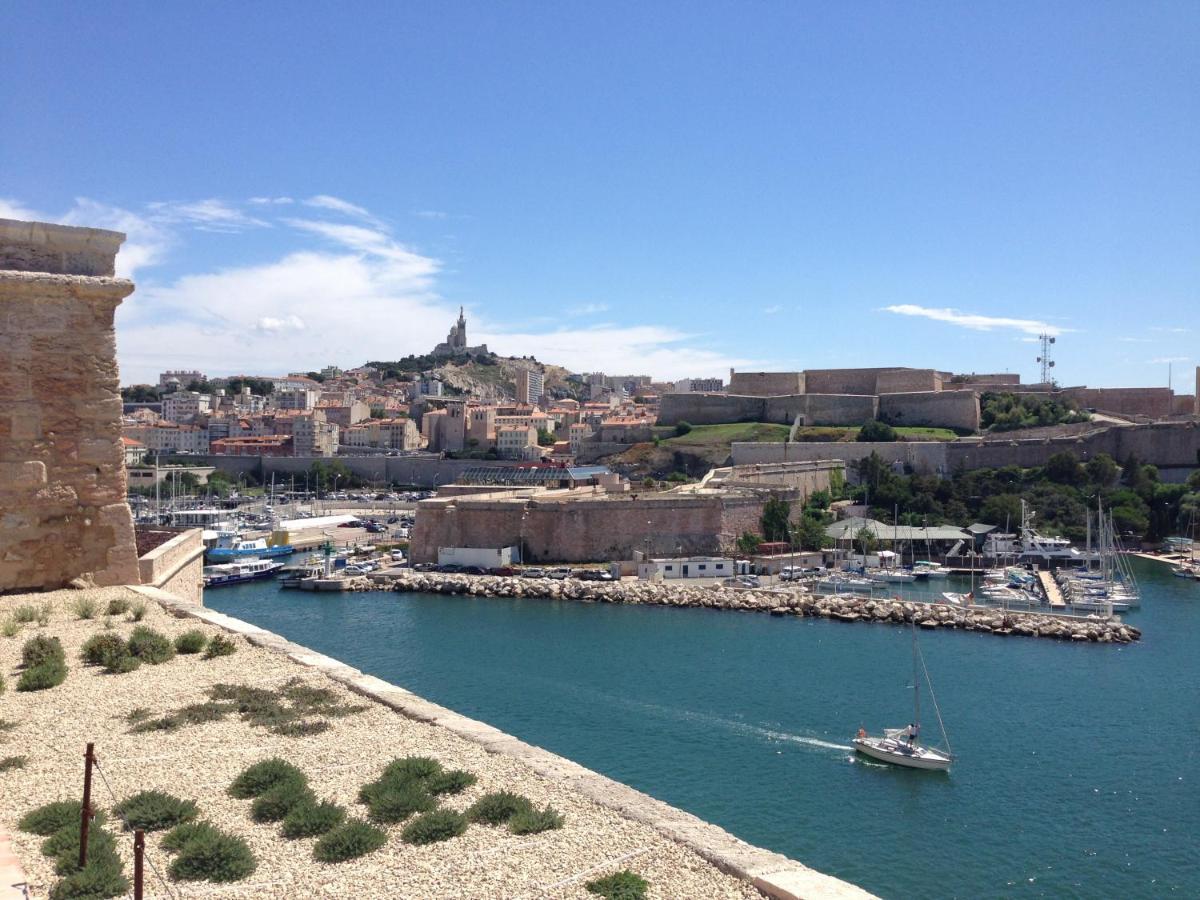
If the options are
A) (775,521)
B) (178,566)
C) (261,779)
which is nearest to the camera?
(261,779)

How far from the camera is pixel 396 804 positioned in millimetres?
2984

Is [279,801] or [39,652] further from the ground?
[39,652]

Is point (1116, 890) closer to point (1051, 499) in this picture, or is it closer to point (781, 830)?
point (781, 830)

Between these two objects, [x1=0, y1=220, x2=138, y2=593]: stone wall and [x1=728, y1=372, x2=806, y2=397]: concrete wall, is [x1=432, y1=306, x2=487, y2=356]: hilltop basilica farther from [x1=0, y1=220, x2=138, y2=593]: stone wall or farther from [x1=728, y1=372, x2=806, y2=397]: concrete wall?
[x1=0, y1=220, x2=138, y2=593]: stone wall

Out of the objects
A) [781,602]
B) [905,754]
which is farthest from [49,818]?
[781,602]

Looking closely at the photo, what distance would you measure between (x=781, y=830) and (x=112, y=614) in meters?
6.47

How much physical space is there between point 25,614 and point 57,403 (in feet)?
3.77

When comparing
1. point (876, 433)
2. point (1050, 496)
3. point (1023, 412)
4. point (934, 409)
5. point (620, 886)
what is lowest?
point (1050, 496)

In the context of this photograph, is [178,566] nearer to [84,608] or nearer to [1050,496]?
[84,608]

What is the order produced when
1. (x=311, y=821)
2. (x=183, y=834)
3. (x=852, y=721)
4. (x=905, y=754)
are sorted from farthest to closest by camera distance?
(x=852, y=721), (x=905, y=754), (x=311, y=821), (x=183, y=834)

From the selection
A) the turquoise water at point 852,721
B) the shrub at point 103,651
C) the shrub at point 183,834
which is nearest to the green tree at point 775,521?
the turquoise water at point 852,721

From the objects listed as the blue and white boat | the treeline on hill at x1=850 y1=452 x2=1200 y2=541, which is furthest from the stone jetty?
the treeline on hill at x1=850 y1=452 x2=1200 y2=541

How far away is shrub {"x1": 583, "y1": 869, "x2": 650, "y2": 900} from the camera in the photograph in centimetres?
256

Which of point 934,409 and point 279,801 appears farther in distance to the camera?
point 934,409
